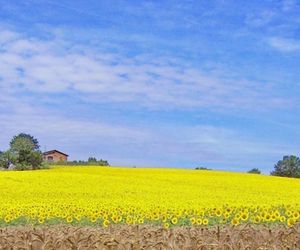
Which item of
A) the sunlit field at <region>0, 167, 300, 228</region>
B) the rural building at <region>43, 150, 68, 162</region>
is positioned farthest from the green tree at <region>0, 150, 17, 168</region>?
the rural building at <region>43, 150, 68, 162</region>

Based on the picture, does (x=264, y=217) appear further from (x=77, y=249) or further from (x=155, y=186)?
(x=155, y=186)

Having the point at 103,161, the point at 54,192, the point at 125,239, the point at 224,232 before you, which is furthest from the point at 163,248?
the point at 103,161

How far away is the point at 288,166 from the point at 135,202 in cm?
4968

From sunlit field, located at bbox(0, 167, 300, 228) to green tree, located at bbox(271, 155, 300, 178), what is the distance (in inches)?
1259

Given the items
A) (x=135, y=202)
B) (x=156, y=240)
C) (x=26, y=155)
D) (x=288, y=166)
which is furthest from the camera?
(x=288, y=166)

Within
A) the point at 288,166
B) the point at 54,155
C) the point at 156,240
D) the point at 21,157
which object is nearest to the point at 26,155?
the point at 21,157

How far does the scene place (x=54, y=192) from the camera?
22234 mm

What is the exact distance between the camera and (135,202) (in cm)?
1777

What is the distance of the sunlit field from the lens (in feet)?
37.6

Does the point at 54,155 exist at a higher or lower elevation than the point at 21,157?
higher

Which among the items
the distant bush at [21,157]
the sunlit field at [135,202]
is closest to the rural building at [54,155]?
Result: the distant bush at [21,157]

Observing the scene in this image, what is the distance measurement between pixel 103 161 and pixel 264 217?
53603 millimetres

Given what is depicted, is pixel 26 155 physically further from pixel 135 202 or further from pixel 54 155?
pixel 54 155

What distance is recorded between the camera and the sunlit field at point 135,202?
37.6 ft
